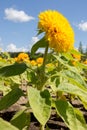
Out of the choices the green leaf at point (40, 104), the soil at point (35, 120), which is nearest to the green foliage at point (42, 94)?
the green leaf at point (40, 104)

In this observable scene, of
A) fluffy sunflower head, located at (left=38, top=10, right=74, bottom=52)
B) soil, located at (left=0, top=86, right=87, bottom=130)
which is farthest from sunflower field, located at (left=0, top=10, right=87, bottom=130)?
soil, located at (left=0, top=86, right=87, bottom=130)

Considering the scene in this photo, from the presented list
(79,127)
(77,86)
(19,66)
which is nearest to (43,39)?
(19,66)

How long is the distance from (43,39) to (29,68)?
188 millimetres

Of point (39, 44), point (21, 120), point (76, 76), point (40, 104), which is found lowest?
point (21, 120)

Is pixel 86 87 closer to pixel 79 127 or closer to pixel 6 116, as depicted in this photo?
pixel 79 127

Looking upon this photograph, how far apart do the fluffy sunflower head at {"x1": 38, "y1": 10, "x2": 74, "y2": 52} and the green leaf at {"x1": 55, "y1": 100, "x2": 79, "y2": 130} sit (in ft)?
0.90

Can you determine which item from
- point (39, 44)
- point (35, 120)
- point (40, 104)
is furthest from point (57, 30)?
point (35, 120)

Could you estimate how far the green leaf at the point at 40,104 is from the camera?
1415mm

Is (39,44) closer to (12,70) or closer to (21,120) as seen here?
(12,70)

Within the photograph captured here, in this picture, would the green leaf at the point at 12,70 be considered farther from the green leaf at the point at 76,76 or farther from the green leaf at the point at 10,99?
the green leaf at the point at 76,76

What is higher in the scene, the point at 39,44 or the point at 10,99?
the point at 39,44

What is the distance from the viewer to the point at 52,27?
1.72 m

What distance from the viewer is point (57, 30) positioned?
1.72m

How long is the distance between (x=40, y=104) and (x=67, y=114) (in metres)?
0.17
